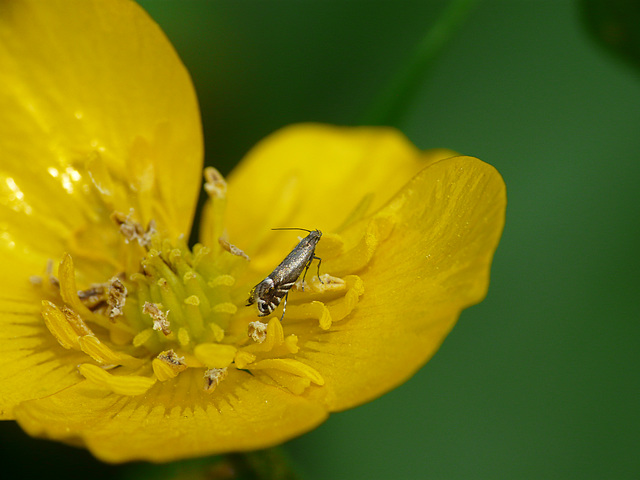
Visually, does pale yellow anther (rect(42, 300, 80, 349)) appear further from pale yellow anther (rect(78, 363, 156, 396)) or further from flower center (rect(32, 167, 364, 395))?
pale yellow anther (rect(78, 363, 156, 396))

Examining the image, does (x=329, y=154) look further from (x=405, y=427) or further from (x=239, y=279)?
(x=405, y=427)

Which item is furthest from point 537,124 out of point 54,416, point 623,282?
point 54,416

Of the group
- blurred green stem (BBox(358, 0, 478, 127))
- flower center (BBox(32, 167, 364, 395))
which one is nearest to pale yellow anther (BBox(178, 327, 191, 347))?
flower center (BBox(32, 167, 364, 395))

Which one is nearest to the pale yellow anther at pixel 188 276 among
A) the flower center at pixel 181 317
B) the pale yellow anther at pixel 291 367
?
the flower center at pixel 181 317

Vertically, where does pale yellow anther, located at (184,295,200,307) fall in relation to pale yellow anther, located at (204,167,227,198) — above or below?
below

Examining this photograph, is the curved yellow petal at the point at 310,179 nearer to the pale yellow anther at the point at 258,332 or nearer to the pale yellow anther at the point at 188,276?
the pale yellow anther at the point at 188,276

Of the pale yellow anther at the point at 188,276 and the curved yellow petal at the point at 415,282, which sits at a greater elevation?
the curved yellow petal at the point at 415,282

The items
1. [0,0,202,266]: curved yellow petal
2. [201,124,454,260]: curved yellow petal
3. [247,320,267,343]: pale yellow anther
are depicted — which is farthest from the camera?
[201,124,454,260]: curved yellow petal

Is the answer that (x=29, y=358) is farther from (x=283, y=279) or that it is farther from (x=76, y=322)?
Result: (x=283, y=279)
